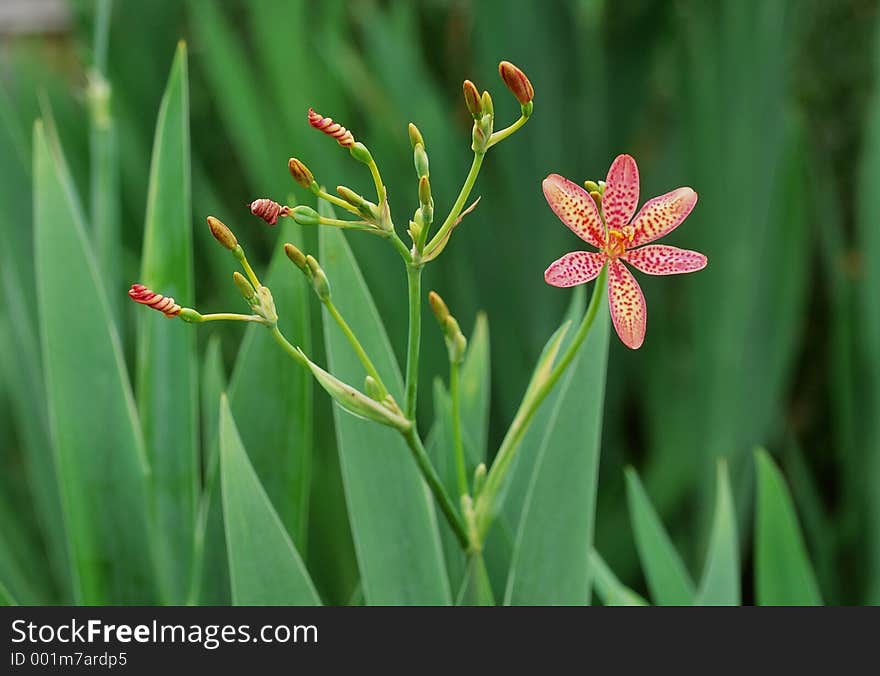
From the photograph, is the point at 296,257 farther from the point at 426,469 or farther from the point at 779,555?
the point at 779,555

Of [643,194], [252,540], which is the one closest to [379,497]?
[252,540]

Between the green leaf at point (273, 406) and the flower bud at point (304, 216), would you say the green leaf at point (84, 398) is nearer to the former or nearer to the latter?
the green leaf at point (273, 406)

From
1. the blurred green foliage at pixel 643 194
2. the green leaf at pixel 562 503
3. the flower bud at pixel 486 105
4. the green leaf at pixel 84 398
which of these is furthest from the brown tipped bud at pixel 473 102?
the blurred green foliage at pixel 643 194

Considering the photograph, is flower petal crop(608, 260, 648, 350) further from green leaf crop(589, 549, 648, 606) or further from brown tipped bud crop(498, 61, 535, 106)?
green leaf crop(589, 549, 648, 606)

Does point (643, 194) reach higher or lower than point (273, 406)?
higher
